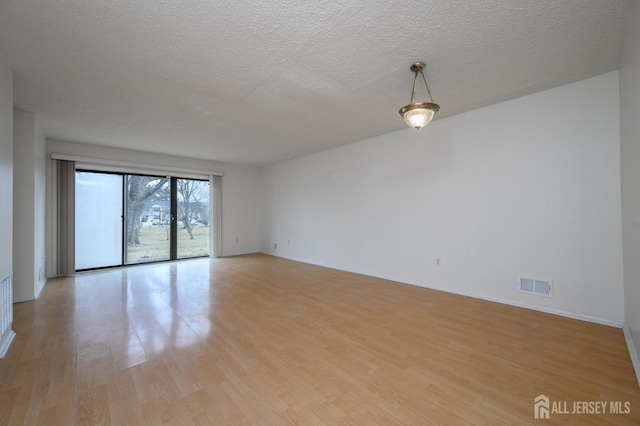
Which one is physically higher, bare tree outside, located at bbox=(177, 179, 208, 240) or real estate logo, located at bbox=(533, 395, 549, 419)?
bare tree outside, located at bbox=(177, 179, 208, 240)

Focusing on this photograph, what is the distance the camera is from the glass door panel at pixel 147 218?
568 cm

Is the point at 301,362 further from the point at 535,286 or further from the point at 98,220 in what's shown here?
the point at 98,220

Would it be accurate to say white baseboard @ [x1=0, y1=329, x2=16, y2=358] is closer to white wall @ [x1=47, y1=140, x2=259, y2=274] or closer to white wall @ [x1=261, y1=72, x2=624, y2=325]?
white wall @ [x1=47, y1=140, x2=259, y2=274]

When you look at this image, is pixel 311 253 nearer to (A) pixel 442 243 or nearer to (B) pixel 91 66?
(A) pixel 442 243

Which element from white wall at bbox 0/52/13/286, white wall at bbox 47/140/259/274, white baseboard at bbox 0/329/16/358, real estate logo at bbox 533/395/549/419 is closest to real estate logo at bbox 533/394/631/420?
real estate logo at bbox 533/395/549/419

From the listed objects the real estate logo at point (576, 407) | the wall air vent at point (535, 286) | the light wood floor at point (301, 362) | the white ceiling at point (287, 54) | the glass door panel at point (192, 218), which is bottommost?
the real estate logo at point (576, 407)

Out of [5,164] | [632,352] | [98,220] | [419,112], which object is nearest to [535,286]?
[632,352]

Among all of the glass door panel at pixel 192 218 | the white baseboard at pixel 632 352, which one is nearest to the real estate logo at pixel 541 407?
the white baseboard at pixel 632 352

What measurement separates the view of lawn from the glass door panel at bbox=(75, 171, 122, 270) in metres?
0.36

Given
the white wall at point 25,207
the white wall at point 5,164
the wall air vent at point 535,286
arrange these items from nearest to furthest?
the white wall at point 5,164 < the wall air vent at point 535,286 < the white wall at point 25,207

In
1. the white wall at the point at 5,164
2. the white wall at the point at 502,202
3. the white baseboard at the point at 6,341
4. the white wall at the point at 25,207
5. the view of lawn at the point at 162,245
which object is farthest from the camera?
the view of lawn at the point at 162,245

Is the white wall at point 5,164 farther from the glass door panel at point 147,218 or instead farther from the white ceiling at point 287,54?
the glass door panel at point 147,218

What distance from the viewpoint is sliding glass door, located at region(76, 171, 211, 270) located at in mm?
5227

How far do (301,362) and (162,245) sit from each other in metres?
5.53
